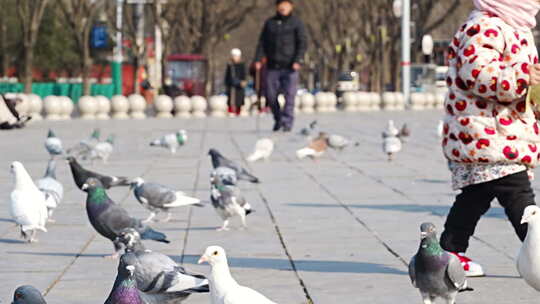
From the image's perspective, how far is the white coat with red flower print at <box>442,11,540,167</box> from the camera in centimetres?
654

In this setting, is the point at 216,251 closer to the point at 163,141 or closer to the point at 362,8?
the point at 163,141

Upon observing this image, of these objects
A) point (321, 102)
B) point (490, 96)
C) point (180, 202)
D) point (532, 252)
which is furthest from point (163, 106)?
point (532, 252)

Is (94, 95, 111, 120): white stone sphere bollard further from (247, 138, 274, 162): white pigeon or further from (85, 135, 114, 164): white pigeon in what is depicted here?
(247, 138, 274, 162): white pigeon

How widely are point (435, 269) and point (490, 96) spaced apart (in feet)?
4.09

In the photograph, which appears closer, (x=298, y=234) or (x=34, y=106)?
(x=298, y=234)

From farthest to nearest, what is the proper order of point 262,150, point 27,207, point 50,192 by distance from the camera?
point 262,150, point 50,192, point 27,207

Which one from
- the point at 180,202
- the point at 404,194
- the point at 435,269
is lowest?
the point at 404,194

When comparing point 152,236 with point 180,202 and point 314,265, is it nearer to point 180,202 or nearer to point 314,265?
point 314,265

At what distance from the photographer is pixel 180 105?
1388 inches

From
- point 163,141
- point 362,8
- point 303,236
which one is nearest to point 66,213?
point 303,236

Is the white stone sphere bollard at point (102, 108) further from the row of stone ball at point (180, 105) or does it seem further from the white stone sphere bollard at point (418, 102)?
the white stone sphere bollard at point (418, 102)

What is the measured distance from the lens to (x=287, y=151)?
707 inches

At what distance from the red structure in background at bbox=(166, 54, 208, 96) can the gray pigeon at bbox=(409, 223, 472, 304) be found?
1891 inches

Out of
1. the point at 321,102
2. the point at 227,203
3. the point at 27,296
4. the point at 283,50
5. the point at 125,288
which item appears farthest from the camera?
the point at 321,102
